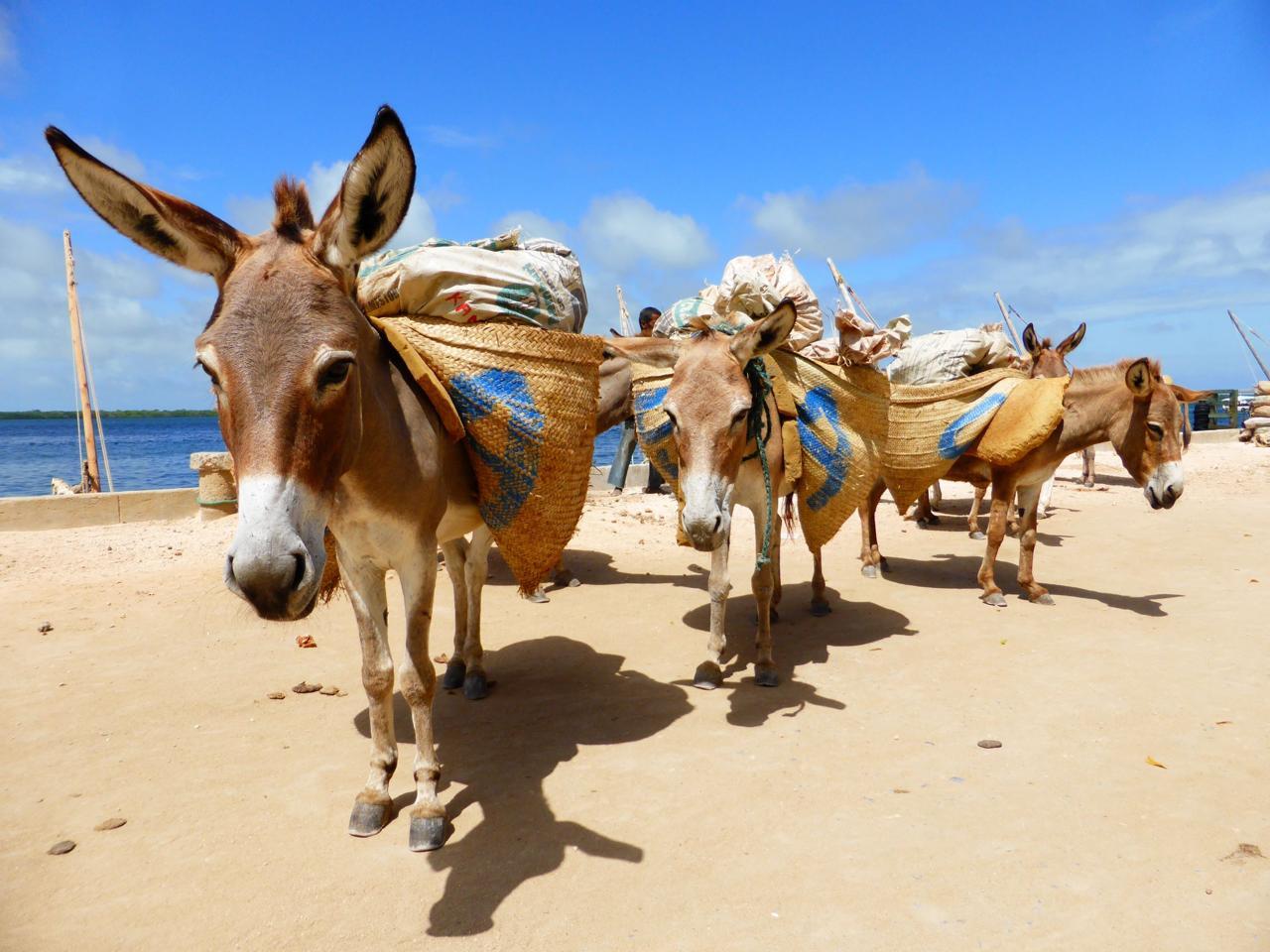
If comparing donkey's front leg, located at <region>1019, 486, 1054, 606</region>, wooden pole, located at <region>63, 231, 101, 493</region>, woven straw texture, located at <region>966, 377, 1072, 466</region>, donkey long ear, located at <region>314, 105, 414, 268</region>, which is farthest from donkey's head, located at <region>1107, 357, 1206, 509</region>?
wooden pole, located at <region>63, 231, 101, 493</region>

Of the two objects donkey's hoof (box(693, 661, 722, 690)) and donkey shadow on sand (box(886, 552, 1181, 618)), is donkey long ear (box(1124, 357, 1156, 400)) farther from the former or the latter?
donkey's hoof (box(693, 661, 722, 690))

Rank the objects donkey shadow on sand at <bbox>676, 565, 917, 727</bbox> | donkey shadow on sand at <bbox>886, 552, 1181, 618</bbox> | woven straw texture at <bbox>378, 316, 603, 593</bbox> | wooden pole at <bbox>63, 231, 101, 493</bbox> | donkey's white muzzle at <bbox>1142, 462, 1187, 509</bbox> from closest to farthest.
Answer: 1. woven straw texture at <bbox>378, 316, 603, 593</bbox>
2. donkey shadow on sand at <bbox>676, 565, 917, 727</bbox>
3. donkey's white muzzle at <bbox>1142, 462, 1187, 509</bbox>
4. donkey shadow on sand at <bbox>886, 552, 1181, 618</bbox>
5. wooden pole at <bbox>63, 231, 101, 493</bbox>

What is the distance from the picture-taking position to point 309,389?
7.06 feet

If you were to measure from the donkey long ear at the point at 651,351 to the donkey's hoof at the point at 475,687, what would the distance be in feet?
7.78

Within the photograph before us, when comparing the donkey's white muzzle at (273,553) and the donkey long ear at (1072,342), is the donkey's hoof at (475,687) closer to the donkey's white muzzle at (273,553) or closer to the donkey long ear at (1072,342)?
the donkey's white muzzle at (273,553)

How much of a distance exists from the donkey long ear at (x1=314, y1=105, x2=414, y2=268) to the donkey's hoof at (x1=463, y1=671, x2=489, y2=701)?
3132mm

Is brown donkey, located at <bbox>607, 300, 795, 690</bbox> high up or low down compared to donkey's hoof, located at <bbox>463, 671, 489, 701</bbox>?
up

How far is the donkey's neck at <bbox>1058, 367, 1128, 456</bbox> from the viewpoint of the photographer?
6640mm

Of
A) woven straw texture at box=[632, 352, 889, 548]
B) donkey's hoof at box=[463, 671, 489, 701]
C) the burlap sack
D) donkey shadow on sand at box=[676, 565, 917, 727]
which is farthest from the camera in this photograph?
woven straw texture at box=[632, 352, 889, 548]

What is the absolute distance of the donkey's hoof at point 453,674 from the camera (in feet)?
16.3

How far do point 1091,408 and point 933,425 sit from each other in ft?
4.71

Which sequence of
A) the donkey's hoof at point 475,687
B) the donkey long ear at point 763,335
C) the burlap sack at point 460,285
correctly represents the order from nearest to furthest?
the burlap sack at point 460,285 < the donkey long ear at point 763,335 < the donkey's hoof at point 475,687

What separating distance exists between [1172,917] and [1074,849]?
42cm

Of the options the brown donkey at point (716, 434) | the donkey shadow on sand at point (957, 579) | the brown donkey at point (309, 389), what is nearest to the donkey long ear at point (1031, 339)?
the donkey shadow on sand at point (957, 579)
